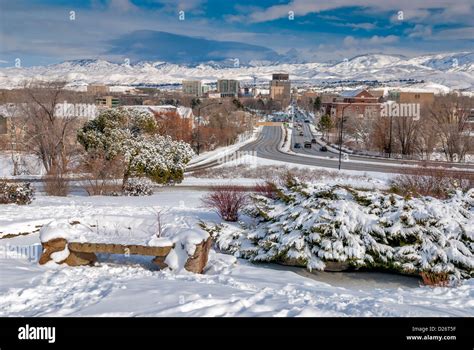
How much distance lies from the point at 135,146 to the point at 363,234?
708 inches

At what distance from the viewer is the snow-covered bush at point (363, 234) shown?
10359 mm

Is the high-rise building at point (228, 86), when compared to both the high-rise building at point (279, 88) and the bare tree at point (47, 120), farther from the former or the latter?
the bare tree at point (47, 120)

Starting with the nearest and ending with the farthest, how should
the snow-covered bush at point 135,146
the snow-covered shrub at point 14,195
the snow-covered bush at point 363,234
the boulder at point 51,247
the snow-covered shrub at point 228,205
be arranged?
the boulder at point 51,247, the snow-covered bush at point 363,234, the snow-covered shrub at point 228,205, the snow-covered shrub at point 14,195, the snow-covered bush at point 135,146

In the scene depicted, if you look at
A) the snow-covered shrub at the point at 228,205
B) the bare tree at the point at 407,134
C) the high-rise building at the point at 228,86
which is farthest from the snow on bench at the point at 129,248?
the high-rise building at the point at 228,86

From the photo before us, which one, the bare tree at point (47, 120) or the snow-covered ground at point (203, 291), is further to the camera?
the bare tree at point (47, 120)

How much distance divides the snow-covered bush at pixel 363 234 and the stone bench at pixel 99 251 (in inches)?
84.1

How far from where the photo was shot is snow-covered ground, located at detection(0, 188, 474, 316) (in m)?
6.21

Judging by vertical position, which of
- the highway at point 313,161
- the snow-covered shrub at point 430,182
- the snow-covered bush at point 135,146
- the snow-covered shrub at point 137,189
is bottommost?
the snow-covered shrub at point 137,189

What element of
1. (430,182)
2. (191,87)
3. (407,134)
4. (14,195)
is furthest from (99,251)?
(191,87)

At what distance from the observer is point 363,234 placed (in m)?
10.9

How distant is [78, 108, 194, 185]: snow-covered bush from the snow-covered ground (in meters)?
13.8

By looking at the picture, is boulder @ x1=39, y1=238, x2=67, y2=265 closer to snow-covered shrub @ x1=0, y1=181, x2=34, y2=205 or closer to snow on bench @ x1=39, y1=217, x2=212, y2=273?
snow on bench @ x1=39, y1=217, x2=212, y2=273

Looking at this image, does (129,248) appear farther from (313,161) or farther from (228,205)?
(313,161)

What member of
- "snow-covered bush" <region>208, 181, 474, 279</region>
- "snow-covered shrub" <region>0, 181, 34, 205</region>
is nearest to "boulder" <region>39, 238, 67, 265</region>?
"snow-covered bush" <region>208, 181, 474, 279</region>
